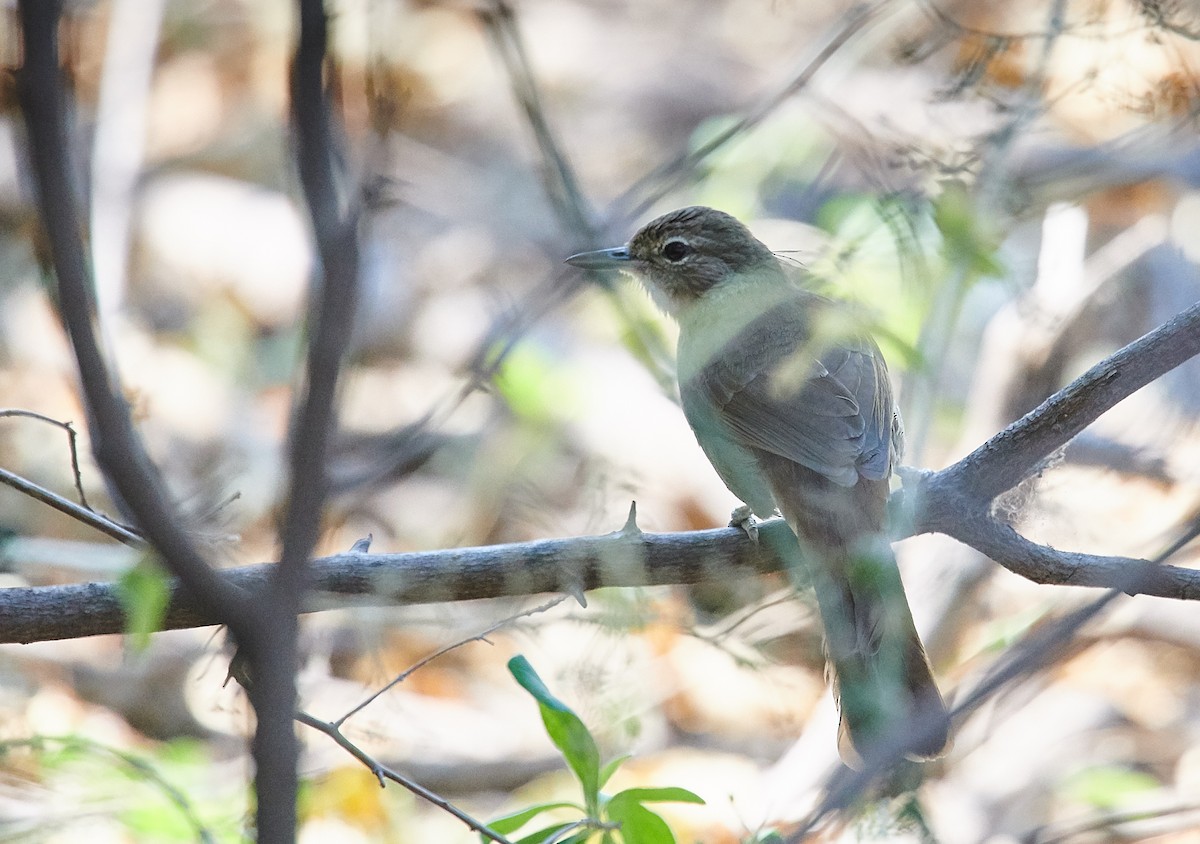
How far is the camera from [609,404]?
5.45 metres

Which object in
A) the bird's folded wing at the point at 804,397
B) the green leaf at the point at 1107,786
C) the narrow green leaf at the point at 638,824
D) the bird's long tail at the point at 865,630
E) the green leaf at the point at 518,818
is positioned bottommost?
the narrow green leaf at the point at 638,824

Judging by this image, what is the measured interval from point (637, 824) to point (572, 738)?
17 centimetres

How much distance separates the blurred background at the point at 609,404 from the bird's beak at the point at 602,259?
13 cm

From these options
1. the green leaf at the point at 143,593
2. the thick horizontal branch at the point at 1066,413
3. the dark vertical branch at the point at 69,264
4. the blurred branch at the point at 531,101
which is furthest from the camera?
the thick horizontal branch at the point at 1066,413

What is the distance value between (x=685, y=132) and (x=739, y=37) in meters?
1.08

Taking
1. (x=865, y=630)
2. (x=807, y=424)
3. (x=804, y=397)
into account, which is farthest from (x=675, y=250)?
(x=865, y=630)

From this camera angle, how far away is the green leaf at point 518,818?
1.95 metres

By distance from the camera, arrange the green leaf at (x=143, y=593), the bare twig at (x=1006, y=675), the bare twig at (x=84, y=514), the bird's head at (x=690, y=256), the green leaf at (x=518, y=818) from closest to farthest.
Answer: the bare twig at (x=1006, y=675), the green leaf at (x=143, y=593), the green leaf at (x=518, y=818), the bare twig at (x=84, y=514), the bird's head at (x=690, y=256)

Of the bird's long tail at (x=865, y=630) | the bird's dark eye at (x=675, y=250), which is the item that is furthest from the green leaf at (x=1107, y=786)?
the bird's dark eye at (x=675, y=250)

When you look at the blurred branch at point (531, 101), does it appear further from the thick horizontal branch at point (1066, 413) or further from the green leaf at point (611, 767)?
the thick horizontal branch at point (1066, 413)

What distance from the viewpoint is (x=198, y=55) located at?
7.45m

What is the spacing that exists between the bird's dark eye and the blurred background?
19 cm

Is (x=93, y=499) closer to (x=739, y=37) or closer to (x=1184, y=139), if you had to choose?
(x=1184, y=139)

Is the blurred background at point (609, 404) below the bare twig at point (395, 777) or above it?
above
